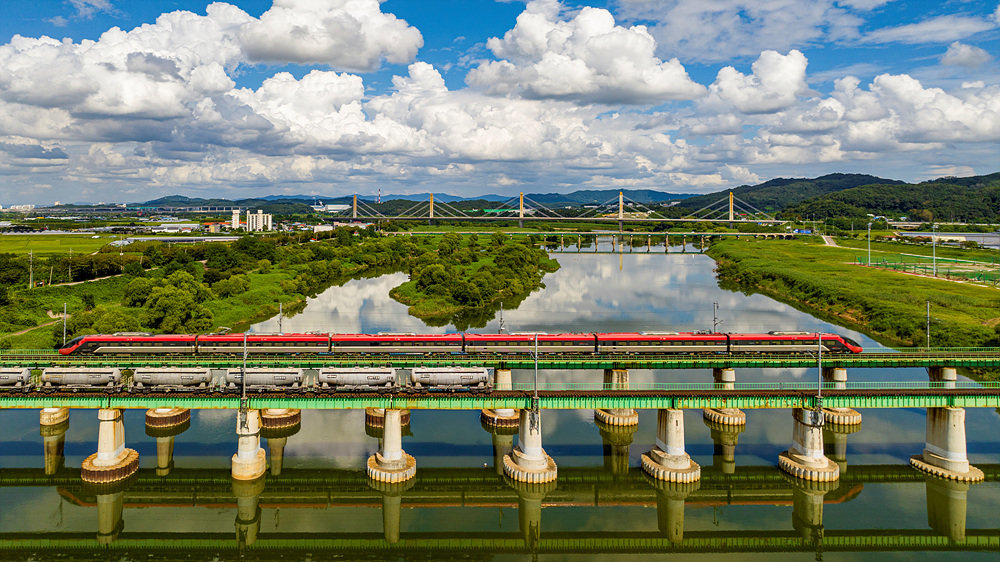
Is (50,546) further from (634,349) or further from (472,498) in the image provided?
(634,349)

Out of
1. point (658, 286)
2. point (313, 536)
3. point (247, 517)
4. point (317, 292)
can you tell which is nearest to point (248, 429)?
point (247, 517)

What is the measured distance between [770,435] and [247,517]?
4118 cm

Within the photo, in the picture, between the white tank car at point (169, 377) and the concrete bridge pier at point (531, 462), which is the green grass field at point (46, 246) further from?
the concrete bridge pier at point (531, 462)

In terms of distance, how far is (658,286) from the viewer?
486ft

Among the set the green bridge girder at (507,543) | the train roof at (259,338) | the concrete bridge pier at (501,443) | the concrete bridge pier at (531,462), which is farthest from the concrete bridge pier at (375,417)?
the green bridge girder at (507,543)

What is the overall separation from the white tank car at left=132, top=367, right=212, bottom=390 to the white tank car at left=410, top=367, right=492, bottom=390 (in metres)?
14.9

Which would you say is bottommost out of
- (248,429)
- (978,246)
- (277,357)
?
(248,429)

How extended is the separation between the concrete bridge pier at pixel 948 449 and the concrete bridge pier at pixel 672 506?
17.1 meters

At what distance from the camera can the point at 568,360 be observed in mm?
54906

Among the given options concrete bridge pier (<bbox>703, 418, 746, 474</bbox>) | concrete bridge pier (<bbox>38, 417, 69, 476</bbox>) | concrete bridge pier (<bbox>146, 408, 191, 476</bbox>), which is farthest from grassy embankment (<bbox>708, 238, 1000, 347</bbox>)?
concrete bridge pier (<bbox>38, 417, 69, 476</bbox>)

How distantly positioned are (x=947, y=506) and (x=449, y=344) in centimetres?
3813

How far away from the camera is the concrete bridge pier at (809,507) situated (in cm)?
4284

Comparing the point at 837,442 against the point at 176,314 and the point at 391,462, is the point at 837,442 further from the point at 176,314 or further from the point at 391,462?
the point at 176,314

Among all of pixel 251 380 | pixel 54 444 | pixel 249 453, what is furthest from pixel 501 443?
pixel 54 444
